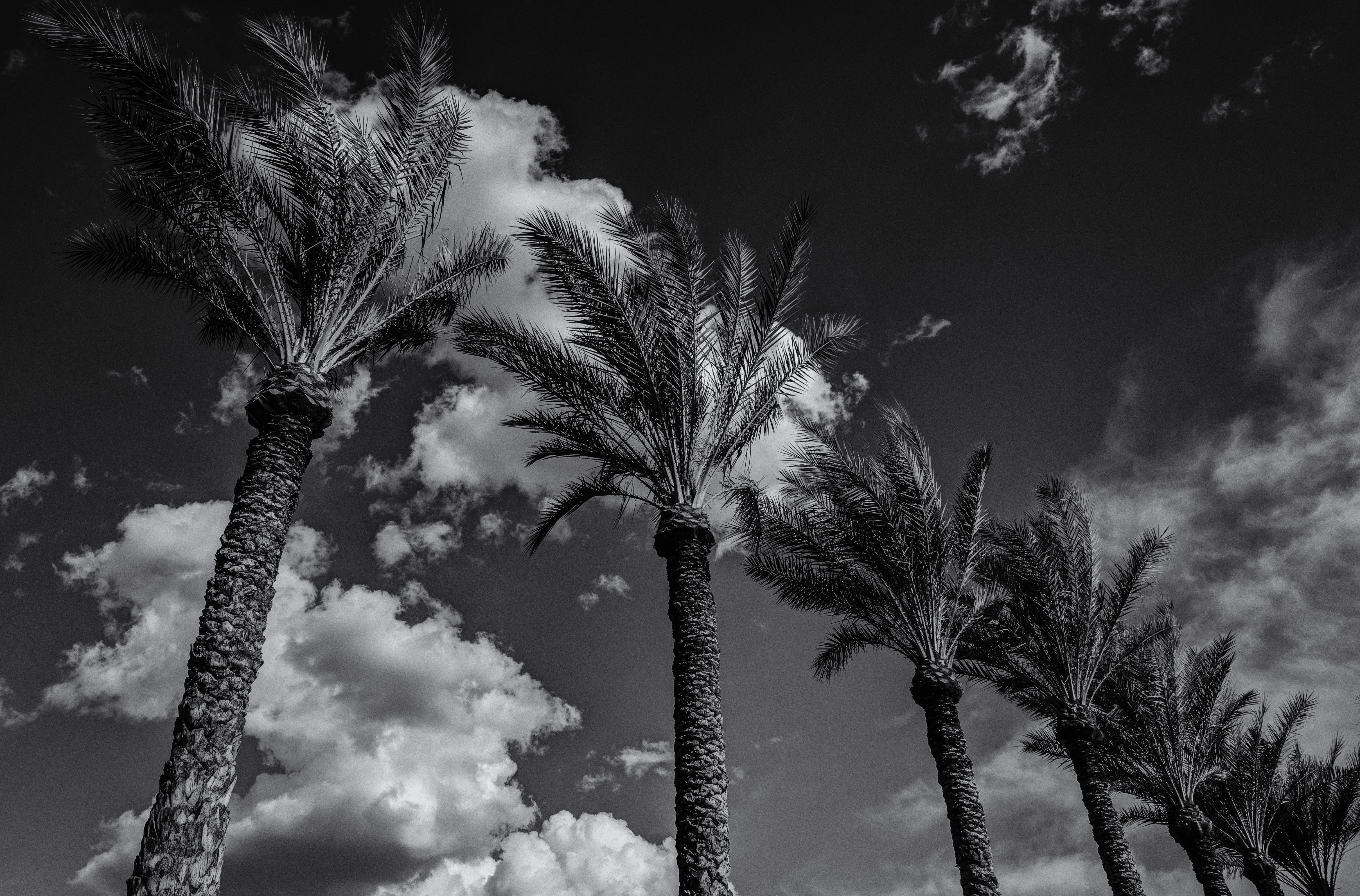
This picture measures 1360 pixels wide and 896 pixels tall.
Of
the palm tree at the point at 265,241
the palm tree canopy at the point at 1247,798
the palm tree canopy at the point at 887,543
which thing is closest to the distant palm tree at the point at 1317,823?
the palm tree canopy at the point at 1247,798

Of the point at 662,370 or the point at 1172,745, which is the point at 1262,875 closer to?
the point at 1172,745

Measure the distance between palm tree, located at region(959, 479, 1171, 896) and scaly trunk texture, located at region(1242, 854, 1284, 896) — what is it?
8146 mm

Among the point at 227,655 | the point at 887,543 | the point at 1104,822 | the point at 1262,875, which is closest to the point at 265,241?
the point at 227,655

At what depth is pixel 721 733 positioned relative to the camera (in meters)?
9.73

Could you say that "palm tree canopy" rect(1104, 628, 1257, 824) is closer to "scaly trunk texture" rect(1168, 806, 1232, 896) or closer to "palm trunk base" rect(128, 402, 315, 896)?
"scaly trunk texture" rect(1168, 806, 1232, 896)

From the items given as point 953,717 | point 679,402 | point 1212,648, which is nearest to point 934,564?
point 953,717

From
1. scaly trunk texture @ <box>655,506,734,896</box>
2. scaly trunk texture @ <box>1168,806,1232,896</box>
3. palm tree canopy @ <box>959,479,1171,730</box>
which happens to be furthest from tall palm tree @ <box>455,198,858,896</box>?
scaly trunk texture @ <box>1168,806,1232,896</box>

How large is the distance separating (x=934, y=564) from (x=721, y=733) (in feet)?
19.7

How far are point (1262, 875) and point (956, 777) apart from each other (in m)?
14.2

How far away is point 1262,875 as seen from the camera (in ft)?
70.9

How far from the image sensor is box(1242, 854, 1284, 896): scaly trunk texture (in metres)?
21.6

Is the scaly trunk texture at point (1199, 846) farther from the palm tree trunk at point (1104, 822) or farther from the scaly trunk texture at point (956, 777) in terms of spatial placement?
the scaly trunk texture at point (956, 777)

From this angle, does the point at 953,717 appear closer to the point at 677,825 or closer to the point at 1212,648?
the point at 677,825

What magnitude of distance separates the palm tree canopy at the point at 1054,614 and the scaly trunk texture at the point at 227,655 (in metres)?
12.7
